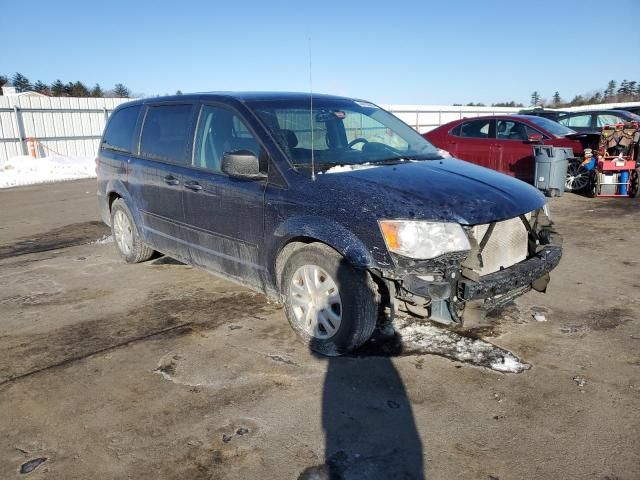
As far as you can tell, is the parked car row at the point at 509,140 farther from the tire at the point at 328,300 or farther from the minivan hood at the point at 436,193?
the tire at the point at 328,300

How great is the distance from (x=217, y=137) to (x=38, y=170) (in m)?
14.8

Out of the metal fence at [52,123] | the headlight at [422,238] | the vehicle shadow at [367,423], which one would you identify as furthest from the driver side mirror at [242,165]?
the metal fence at [52,123]

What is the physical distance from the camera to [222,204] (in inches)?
163

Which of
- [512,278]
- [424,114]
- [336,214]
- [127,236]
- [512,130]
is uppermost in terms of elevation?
[424,114]

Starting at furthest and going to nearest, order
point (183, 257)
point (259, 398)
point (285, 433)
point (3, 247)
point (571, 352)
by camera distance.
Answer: point (3, 247)
point (183, 257)
point (571, 352)
point (259, 398)
point (285, 433)

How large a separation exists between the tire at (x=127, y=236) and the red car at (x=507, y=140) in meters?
6.64

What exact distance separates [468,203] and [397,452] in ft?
5.37

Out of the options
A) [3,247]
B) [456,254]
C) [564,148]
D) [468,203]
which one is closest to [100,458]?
[456,254]

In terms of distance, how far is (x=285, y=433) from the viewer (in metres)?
2.72

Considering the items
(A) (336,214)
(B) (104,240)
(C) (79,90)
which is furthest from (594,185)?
(C) (79,90)

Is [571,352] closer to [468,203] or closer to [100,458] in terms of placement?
[468,203]

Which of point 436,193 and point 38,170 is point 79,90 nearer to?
point 38,170

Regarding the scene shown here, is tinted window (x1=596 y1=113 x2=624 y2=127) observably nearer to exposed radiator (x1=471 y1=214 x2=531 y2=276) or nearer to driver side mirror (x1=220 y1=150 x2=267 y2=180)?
exposed radiator (x1=471 y1=214 x2=531 y2=276)

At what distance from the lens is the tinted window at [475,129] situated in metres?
10.6
